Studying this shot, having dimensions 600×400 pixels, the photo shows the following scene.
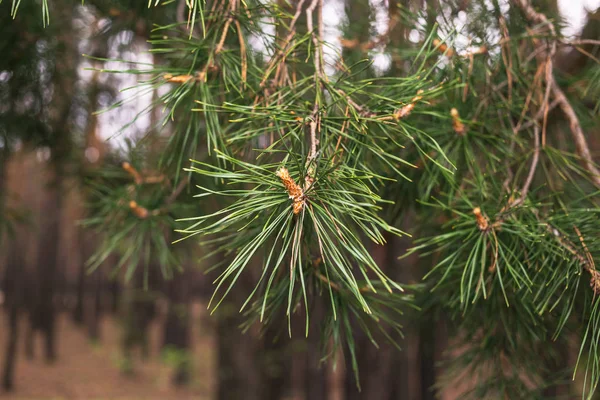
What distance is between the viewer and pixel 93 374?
704 cm

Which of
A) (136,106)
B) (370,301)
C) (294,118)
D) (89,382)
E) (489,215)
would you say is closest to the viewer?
(294,118)

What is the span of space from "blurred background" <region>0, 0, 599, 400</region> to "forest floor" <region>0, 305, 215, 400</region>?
0.02 meters

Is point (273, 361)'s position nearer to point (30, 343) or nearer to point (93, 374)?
point (93, 374)

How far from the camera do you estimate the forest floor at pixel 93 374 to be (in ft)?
20.8

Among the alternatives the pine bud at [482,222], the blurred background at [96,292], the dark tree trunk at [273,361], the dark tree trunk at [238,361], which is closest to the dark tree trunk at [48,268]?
the blurred background at [96,292]

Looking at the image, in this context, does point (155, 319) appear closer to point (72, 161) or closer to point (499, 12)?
point (72, 161)

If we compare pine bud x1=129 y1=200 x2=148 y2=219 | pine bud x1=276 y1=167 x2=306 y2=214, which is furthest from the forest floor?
pine bud x1=276 y1=167 x2=306 y2=214

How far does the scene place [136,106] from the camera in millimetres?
2637

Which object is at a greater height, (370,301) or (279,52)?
(279,52)

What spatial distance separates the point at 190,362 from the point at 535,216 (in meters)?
6.67

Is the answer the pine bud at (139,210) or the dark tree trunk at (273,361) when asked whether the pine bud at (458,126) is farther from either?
the dark tree trunk at (273,361)

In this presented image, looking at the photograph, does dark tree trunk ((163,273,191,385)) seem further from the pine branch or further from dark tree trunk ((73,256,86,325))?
the pine branch

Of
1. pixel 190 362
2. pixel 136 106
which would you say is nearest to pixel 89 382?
pixel 190 362

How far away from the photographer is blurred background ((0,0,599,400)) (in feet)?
6.00
